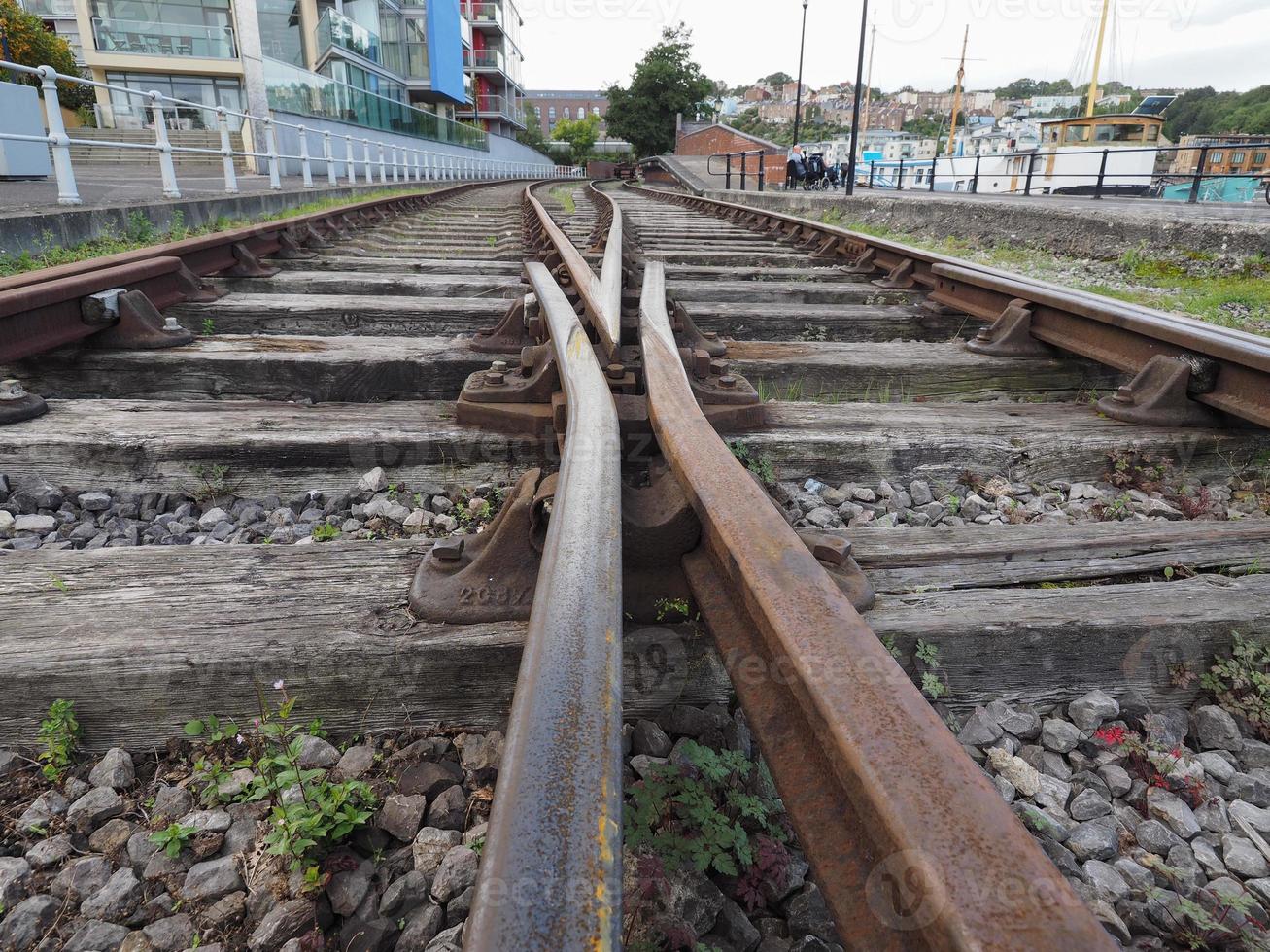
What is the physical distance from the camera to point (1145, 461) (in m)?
2.14

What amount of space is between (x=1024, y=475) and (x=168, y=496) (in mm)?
2106

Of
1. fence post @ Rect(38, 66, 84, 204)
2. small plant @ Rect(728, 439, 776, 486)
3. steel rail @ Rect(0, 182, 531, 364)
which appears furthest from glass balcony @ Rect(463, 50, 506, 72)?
small plant @ Rect(728, 439, 776, 486)

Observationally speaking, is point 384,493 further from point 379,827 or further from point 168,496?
point 379,827

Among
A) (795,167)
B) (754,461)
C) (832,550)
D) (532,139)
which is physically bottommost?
(754,461)

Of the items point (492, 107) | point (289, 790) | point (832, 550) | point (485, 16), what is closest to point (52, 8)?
point (485, 16)

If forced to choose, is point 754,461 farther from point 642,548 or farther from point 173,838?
point 173,838

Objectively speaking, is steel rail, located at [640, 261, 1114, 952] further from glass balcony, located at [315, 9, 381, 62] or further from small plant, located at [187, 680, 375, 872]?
glass balcony, located at [315, 9, 381, 62]

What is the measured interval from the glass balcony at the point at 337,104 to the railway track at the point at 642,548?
A: 21947mm

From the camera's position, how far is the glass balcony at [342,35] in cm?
2903

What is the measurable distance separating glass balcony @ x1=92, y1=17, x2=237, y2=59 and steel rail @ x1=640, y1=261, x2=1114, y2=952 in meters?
37.7

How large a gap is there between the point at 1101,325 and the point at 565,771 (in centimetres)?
271

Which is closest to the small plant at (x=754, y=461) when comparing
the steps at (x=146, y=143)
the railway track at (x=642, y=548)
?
the railway track at (x=642, y=548)

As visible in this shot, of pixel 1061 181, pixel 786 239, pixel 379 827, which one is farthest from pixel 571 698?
pixel 1061 181

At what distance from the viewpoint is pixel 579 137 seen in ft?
276
